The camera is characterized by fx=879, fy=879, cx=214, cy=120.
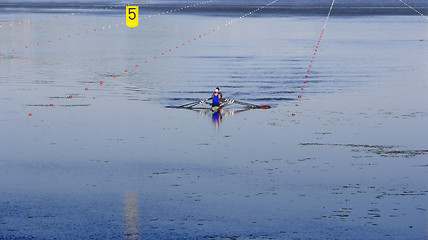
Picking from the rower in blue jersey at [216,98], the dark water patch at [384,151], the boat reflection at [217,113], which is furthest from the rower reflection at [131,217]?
the rower in blue jersey at [216,98]

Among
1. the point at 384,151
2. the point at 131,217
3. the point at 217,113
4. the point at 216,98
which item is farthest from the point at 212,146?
the point at 131,217

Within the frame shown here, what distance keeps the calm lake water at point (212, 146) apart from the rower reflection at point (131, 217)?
0.06 metres

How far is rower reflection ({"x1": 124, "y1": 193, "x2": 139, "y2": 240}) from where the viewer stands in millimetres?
17734

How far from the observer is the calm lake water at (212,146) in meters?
18.9

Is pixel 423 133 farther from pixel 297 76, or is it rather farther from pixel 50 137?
pixel 297 76

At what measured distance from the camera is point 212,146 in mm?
27250

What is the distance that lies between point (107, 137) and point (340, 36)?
48.2 metres

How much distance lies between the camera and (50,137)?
28.6m

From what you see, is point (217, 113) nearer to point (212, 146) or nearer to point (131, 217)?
point (212, 146)

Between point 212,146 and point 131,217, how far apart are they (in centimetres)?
848

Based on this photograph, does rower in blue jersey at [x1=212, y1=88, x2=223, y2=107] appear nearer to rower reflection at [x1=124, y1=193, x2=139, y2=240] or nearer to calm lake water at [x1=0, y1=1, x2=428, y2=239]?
calm lake water at [x1=0, y1=1, x2=428, y2=239]

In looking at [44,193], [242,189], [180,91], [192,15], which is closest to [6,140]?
[44,193]

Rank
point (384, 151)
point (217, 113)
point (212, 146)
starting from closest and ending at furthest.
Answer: point (384, 151) → point (212, 146) → point (217, 113)

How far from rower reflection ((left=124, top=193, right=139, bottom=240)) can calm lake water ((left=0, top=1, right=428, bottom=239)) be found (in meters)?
0.06
